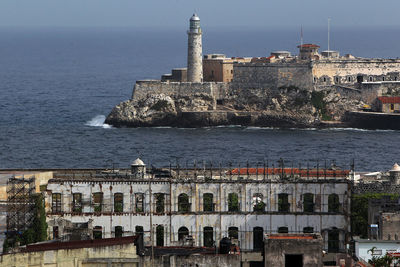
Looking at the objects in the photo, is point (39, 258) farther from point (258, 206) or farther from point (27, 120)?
point (27, 120)

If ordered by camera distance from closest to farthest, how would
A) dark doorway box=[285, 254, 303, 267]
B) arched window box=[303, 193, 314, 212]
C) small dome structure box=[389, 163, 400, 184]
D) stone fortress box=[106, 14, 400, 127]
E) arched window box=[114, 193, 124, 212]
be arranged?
dark doorway box=[285, 254, 303, 267] < arched window box=[303, 193, 314, 212] < arched window box=[114, 193, 124, 212] < small dome structure box=[389, 163, 400, 184] < stone fortress box=[106, 14, 400, 127]

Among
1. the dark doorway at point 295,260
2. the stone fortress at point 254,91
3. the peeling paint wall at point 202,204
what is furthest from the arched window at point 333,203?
the stone fortress at point 254,91

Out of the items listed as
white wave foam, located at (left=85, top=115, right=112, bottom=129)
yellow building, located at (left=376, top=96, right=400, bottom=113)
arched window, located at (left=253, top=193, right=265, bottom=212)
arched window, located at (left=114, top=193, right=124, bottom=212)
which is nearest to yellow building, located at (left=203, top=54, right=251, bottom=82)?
white wave foam, located at (left=85, top=115, right=112, bottom=129)

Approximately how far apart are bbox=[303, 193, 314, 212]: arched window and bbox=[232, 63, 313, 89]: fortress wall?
90.5 meters

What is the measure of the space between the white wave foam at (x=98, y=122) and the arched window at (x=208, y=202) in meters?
81.6

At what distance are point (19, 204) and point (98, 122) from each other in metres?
89.4

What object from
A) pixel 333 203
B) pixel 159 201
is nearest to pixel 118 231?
pixel 159 201

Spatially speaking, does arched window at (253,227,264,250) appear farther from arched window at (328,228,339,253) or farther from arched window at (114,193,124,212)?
arched window at (114,193,124,212)

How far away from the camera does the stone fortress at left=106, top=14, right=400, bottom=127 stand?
152 m

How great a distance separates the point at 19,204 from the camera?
66000 millimetres

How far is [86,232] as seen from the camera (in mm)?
59625

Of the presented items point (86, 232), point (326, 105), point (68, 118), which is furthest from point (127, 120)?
point (86, 232)

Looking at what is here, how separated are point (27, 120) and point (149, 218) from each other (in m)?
91.7

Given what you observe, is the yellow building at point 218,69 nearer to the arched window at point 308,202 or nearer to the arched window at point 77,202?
the arched window at point 308,202
